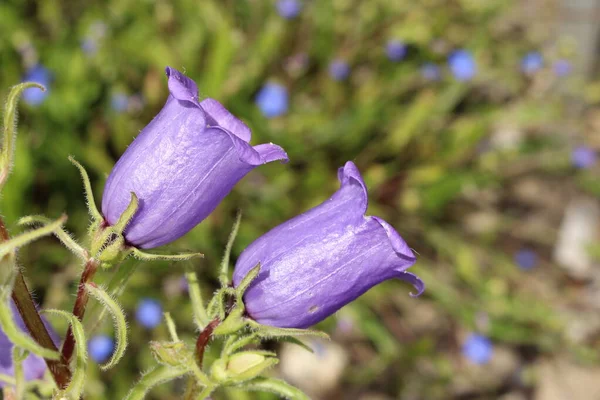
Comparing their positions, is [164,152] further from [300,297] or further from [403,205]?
[403,205]

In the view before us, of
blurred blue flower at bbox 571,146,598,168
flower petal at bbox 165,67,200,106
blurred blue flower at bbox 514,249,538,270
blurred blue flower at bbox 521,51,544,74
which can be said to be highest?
blurred blue flower at bbox 521,51,544,74

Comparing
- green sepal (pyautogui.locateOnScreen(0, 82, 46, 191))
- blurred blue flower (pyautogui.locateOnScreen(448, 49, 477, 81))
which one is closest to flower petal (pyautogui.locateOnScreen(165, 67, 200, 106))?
green sepal (pyautogui.locateOnScreen(0, 82, 46, 191))

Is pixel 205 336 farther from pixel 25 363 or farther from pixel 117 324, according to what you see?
pixel 25 363

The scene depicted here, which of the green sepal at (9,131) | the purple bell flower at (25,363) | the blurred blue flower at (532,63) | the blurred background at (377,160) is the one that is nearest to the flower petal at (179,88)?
the green sepal at (9,131)

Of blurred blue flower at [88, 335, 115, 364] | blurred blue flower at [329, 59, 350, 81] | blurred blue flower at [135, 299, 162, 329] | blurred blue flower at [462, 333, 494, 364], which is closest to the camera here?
blurred blue flower at [88, 335, 115, 364]

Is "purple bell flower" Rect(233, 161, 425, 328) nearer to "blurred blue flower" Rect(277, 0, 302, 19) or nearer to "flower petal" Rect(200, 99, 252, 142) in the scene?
"flower petal" Rect(200, 99, 252, 142)

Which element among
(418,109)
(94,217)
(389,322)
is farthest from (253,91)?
(94,217)

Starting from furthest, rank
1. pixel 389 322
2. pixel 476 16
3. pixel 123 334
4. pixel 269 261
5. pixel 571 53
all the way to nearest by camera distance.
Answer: pixel 476 16, pixel 571 53, pixel 389 322, pixel 269 261, pixel 123 334

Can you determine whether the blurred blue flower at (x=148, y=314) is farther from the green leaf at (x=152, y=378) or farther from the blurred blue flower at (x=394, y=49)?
the blurred blue flower at (x=394, y=49)
